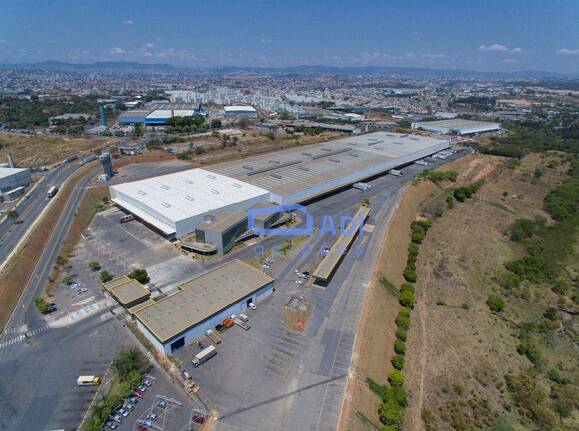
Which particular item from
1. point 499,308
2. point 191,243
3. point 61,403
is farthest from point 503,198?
point 61,403

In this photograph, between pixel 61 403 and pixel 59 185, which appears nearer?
pixel 61 403

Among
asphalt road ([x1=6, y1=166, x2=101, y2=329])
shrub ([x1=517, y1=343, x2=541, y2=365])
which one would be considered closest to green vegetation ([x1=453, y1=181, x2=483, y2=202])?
shrub ([x1=517, y1=343, x2=541, y2=365])

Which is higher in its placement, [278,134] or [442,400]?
[278,134]

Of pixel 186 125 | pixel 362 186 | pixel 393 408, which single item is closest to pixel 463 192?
pixel 362 186

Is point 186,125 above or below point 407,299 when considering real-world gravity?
above

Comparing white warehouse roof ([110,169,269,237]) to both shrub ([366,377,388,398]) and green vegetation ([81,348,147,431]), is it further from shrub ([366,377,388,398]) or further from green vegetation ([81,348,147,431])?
shrub ([366,377,388,398])

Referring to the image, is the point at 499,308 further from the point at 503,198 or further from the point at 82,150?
the point at 82,150

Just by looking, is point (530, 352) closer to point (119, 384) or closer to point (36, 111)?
point (119, 384)
